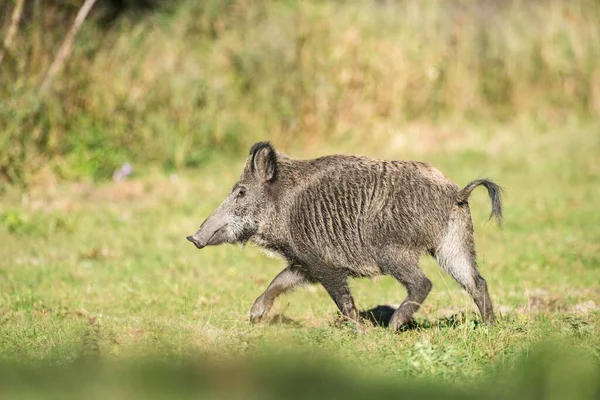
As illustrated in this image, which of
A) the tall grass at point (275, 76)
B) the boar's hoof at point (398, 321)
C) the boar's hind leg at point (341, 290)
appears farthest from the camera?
the tall grass at point (275, 76)

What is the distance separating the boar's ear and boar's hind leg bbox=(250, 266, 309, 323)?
0.73 meters

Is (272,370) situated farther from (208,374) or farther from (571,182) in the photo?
(571,182)

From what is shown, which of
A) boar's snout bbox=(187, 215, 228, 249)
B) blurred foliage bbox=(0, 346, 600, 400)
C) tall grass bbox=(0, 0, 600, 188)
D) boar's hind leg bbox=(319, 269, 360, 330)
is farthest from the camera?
tall grass bbox=(0, 0, 600, 188)

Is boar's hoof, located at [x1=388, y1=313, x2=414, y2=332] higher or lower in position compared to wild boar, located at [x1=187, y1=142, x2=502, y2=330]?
lower


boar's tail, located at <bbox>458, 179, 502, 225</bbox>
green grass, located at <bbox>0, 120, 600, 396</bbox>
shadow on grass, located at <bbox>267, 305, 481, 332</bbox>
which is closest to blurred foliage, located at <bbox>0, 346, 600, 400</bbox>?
green grass, located at <bbox>0, 120, 600, 396</bbox>

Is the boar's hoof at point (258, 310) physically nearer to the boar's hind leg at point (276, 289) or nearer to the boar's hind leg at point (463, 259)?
the boar's hind leg at point (276, 289)

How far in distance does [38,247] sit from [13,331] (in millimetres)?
3914

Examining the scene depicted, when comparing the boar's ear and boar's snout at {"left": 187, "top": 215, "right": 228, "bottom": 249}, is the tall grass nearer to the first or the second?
boar's snout at {"left": 187, "top": 215, "right": 228, "bottom": 249}

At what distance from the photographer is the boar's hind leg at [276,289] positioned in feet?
25.6

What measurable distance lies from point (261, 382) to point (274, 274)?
18.2ft

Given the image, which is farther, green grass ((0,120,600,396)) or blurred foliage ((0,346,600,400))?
green grass ((0,120,600,396))

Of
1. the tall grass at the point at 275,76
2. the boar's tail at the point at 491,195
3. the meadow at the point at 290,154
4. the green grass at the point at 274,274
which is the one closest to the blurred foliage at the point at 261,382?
the meadow at the point at 290,154

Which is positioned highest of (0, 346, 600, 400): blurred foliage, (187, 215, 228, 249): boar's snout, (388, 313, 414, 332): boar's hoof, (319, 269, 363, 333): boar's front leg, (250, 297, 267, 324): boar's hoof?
(187, 215, 228, 249): boar's snout

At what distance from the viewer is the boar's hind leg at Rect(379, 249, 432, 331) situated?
7.29 metres
